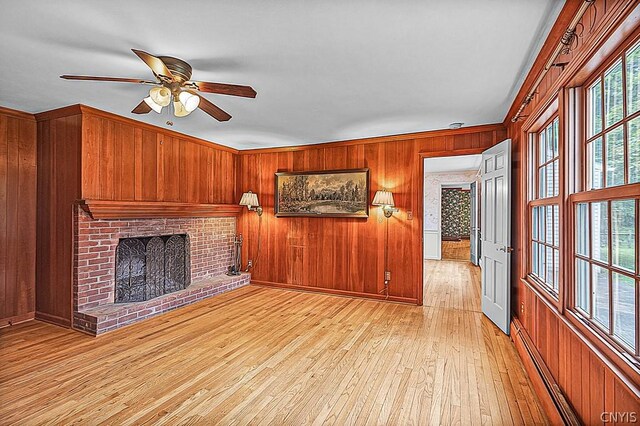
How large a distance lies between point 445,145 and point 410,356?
9.45 ft

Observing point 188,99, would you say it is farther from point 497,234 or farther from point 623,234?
point 497,234

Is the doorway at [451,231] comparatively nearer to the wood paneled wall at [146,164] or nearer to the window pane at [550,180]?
the window pane at [550,180]

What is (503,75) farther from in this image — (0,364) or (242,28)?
(0,364)

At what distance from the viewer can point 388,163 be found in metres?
4.85

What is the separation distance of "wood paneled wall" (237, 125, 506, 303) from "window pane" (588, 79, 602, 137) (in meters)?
2.51

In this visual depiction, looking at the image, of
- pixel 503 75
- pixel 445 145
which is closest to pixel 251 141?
pixel 445 145

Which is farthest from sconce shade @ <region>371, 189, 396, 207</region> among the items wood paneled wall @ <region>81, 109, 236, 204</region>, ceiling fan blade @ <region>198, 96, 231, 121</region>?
wood paneled wall @ <region>81, 109, 236, 204</region>

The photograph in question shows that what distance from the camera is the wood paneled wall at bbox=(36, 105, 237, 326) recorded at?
3605mm

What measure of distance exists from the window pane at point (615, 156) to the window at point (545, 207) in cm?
63

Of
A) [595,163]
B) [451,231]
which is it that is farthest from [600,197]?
[451,231]

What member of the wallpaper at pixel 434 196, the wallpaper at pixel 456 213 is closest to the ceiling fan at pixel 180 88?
the wallpaper at pixel 434 196

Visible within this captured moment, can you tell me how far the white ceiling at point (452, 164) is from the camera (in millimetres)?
6508

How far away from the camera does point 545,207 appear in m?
2.69

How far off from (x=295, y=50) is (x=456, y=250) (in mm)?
8278
